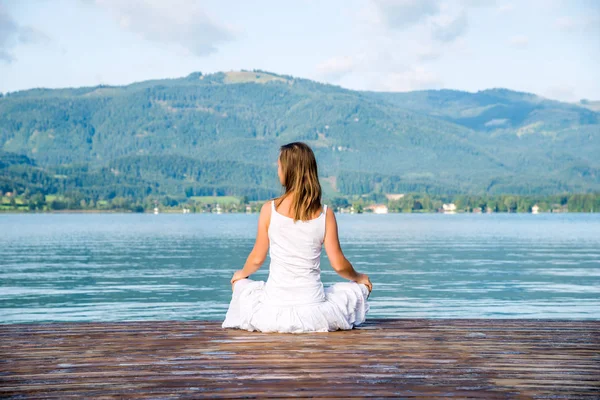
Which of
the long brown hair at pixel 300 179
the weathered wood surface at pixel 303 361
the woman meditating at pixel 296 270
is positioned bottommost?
the weathered wood surface at pixel 303 361

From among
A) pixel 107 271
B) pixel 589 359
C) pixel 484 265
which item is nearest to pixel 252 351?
pixel 589 359

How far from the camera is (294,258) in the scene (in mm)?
8656

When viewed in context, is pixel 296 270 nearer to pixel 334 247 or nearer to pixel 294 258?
pixel 294 258

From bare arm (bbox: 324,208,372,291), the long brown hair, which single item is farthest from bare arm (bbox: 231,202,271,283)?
bare arm (bbox: 324,208,372,291)

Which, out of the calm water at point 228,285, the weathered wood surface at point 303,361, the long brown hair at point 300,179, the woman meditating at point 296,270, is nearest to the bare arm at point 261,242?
the woman meditating at point 296,270

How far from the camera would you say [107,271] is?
40656 mm

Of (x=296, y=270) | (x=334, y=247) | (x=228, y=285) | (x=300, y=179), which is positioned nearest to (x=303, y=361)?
(x=296, y=270)

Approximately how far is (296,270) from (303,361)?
154cm

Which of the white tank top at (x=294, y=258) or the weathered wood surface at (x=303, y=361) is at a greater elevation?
the white tank top at (x=294, y=258)

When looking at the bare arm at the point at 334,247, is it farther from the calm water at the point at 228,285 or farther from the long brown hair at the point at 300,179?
the calm water at the point at 228,285

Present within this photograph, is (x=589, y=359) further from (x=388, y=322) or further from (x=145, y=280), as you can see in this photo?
(x=145, y=280)

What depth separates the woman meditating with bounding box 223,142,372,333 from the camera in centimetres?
853

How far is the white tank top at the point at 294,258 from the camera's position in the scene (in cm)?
862

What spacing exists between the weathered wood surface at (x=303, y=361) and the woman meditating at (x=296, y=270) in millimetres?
209
